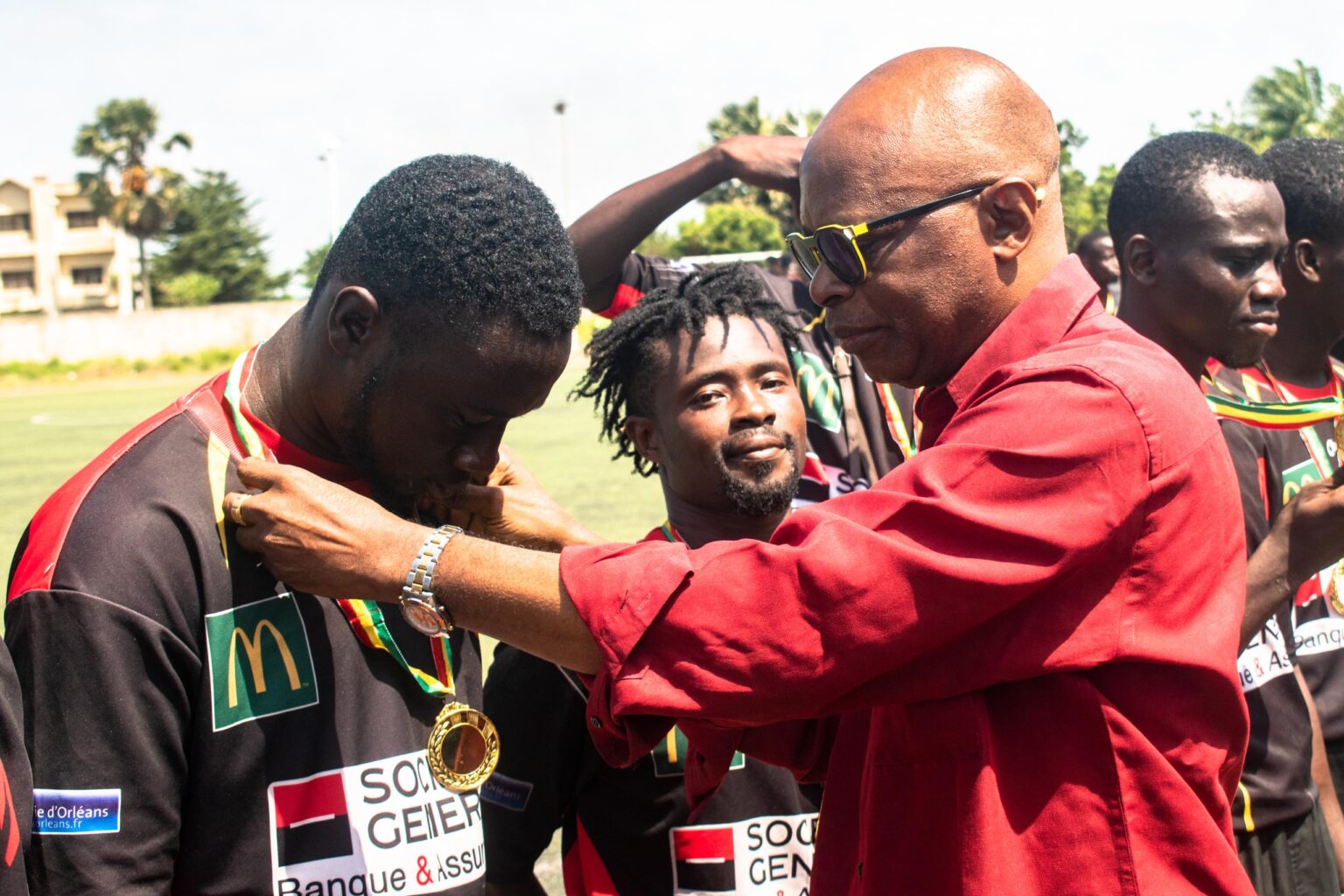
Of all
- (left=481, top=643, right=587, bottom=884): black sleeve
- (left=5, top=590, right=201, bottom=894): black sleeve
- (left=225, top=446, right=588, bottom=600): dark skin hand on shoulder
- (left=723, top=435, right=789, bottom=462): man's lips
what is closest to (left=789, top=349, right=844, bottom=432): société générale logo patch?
(left=723, top=435, right=789, bottom=462): man's lips

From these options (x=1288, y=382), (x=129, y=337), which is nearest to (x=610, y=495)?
(x=1288, y=382)

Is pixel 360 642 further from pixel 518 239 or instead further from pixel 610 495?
pixel 610 495

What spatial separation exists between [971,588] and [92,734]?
1.44 meters

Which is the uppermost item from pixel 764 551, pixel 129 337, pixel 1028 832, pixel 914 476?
pixel 914 476

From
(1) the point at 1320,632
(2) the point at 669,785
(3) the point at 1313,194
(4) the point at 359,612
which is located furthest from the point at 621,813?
(3) the point at 1313,194

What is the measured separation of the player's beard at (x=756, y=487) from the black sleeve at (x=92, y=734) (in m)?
1.75

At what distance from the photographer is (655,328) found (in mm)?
3926

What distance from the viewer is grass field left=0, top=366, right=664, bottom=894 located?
1292cm

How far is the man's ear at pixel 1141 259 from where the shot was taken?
3.92m

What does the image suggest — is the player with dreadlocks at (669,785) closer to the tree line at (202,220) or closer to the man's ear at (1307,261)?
the man's ear at (1307,261)

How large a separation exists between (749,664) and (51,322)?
45885 mm

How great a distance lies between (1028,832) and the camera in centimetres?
198

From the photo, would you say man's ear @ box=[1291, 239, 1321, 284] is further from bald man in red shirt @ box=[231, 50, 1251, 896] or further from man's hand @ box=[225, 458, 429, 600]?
man's hand @ box=[225, 458, 429, 600]

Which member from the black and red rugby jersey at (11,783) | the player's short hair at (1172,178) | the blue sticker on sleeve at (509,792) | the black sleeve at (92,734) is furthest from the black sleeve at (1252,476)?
the black and red rugby jersey at (11,783)
